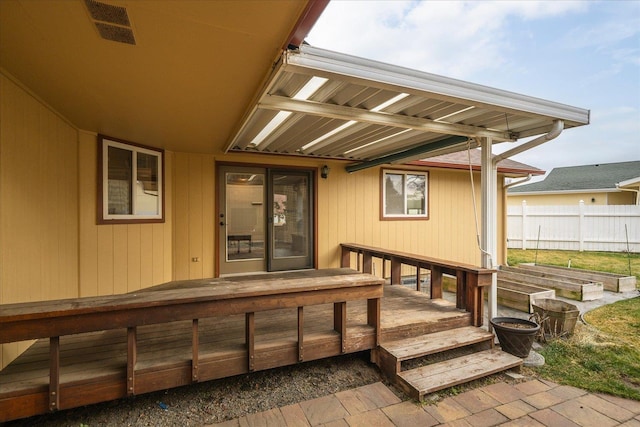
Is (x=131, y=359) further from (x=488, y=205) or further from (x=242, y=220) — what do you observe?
(x=488, y=205)

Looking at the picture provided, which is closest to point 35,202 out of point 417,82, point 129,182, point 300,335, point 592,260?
point 129,182

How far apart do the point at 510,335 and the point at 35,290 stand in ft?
14.2

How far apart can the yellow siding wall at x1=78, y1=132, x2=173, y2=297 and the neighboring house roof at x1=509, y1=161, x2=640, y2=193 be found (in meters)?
18.0

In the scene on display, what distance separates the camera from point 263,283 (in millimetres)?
2441

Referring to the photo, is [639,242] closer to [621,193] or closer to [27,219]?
[621,193]

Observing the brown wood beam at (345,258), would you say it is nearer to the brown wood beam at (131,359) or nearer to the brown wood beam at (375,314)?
the brown wood beam at (375,314)

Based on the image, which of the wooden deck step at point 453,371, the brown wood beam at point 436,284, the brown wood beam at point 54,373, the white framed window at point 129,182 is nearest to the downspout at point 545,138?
the brown wood beam at point 436,284

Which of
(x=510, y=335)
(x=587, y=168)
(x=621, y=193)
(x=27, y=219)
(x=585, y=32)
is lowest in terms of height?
(x=510, y=335)

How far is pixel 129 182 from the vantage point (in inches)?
156

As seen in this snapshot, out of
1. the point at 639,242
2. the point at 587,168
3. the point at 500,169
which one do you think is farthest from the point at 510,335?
the point at 587,168

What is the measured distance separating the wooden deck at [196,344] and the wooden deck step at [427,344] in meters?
0.08

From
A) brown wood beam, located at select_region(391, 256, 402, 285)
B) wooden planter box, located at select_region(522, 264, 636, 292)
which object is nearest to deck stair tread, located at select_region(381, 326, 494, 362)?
brown wood beam, located at select_region(391, 256, 402, 285)

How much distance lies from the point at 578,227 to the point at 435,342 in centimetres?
1129

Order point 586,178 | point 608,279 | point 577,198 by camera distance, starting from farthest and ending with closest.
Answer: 1. point 586,178
2. point 577,198
3. point 608,279
